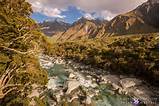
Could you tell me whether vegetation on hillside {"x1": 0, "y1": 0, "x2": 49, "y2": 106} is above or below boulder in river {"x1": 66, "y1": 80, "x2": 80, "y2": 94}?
above

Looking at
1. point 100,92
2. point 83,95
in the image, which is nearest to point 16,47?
point 83,95

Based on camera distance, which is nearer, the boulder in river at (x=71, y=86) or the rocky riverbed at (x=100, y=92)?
the rocky riverbed at (x=100, y=92)

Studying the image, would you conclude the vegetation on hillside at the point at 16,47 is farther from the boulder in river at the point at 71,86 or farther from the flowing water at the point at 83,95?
the boulder in river at the point at 71,86

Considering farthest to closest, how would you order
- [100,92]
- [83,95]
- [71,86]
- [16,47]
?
[71,86], [100,92], [83,95], [16,47]

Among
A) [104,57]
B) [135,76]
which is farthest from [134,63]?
[104,57]

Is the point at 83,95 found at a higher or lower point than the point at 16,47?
lower

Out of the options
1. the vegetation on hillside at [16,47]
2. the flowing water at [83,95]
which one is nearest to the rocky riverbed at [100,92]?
the flowing water at [83,95]

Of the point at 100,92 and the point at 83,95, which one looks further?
the point at 100,92

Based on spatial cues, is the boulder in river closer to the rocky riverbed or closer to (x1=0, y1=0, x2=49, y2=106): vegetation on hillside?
the rocky riverbed

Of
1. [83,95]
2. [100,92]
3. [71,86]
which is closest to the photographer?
[83,95]

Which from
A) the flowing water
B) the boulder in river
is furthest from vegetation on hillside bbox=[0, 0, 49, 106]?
the boulder in river

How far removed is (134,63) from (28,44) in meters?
42.6

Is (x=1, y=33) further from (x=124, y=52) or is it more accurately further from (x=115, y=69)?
(x=124, y=52)

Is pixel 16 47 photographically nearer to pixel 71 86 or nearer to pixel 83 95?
pixel 83 95
